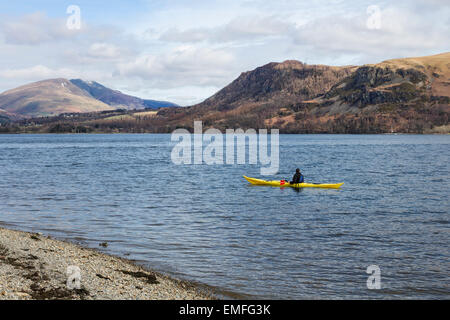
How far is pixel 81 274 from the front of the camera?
50.9 ft

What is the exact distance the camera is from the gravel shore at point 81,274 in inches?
530

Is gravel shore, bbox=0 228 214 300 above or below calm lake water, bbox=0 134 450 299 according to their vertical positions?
above

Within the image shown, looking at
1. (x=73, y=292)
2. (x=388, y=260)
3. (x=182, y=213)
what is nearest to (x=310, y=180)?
(x=182, y=213)

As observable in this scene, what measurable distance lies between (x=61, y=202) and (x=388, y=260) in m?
28.4

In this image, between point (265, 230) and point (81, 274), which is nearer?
point (81, 274)

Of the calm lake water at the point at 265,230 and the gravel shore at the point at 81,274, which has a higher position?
the gravel shore at the point at 81,274

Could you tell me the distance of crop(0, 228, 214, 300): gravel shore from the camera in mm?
13469

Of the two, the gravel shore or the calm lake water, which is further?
the calm lake water

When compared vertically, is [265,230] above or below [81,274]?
below

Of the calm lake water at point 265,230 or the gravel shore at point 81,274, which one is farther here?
the calm lake water at point 265,230
